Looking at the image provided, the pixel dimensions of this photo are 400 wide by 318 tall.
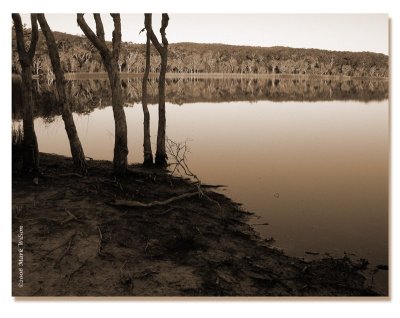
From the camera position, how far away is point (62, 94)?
22.1 feet

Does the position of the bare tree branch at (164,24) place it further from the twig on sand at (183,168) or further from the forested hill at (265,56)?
the twig on sand at (183,168)

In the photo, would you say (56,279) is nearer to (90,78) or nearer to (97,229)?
(97,229)

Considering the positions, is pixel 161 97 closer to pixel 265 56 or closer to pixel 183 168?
pixel 183 168

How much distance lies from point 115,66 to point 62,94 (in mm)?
1031

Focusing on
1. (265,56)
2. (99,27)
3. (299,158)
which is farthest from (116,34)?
(265,56)

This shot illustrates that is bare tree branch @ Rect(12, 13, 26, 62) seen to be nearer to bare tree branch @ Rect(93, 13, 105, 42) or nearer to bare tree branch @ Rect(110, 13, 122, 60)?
bare tree branch @ Rect(93, 13, 105, 42)

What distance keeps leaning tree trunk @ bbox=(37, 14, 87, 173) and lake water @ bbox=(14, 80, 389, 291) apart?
197 centimetres

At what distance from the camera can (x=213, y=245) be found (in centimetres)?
547

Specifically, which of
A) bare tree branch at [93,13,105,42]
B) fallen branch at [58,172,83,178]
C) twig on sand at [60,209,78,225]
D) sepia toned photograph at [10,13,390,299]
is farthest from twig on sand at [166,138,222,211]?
bare tree branch at [93,13,105,42]

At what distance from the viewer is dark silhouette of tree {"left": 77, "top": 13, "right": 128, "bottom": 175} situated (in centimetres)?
624

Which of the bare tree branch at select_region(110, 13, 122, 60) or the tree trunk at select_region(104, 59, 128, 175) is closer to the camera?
the bare tree branch at select_region(110, 13, 122, 60)
